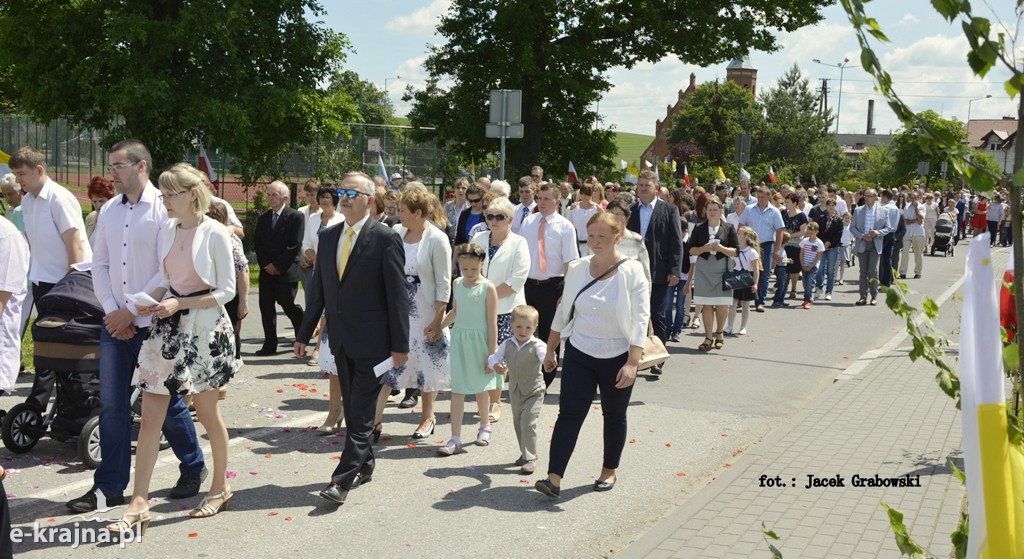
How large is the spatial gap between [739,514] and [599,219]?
1.97 metres

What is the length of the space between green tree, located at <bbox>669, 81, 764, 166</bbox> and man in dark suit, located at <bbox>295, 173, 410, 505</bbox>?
234ft

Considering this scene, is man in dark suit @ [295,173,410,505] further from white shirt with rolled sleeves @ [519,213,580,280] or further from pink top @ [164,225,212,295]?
white shirt with rolled sleeves @ [519,213,580,280]

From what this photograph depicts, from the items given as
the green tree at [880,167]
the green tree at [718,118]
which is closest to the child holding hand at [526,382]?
the green tree at [718,118]

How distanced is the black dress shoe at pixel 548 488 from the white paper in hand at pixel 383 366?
3.84 feet

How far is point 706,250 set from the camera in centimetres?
1251

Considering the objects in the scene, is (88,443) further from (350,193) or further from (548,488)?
(548,488)

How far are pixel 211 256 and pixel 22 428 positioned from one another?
7.94ft

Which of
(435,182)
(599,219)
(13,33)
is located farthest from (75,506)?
(435,182)

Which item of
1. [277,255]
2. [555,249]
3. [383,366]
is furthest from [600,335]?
[277,255]

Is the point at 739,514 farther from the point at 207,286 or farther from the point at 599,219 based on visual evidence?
the point at 207,286

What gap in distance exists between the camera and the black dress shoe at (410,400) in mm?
9008

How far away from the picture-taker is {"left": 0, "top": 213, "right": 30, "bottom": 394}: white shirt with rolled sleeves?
5547 mm

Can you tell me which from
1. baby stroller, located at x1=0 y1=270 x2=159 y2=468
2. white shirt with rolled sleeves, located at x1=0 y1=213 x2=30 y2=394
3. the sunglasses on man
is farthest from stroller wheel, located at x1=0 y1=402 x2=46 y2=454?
the sunglasses on man

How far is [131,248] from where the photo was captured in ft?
18.7
